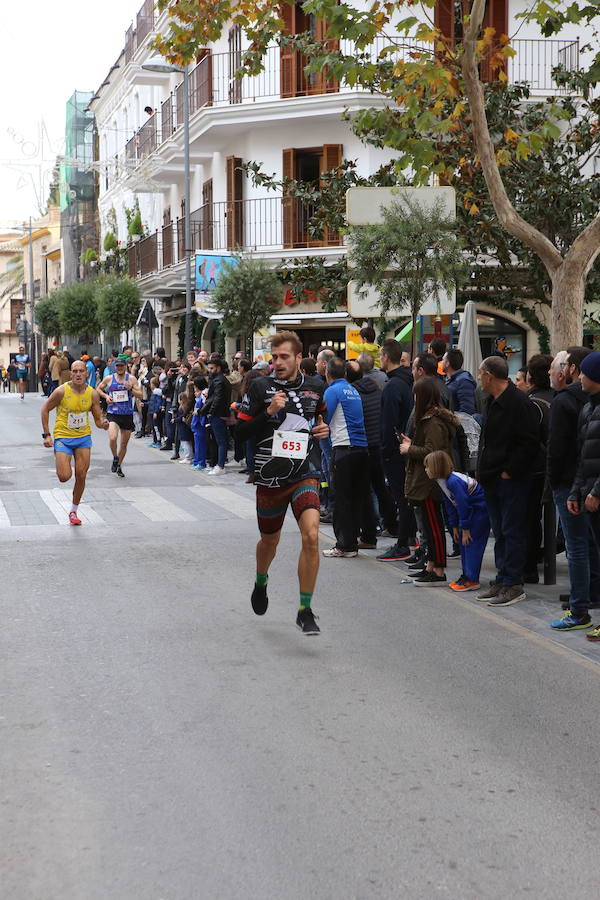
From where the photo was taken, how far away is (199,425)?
802 inches

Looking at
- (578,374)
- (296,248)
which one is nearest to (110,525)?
(578,374)

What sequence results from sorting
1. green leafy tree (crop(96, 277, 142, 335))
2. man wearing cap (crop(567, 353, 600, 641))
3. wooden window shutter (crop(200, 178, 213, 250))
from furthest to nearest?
1. green leafy tree (crop(96, 277, 142, 335))
2. wooden window shutter (crop(200, 178, 213, 250))
3. man wearing cap (crop(567, 353, 600, 641))

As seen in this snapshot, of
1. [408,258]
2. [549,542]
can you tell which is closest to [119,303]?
[408,258]

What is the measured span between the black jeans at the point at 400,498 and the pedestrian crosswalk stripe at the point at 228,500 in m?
3.10

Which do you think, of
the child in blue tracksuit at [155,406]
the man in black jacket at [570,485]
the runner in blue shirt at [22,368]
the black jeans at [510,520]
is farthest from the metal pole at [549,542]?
the runner in blue shirt at [22,368]

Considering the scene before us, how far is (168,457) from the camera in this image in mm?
23281

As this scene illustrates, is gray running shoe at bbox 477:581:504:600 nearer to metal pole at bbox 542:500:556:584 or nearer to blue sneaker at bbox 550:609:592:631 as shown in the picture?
metal pole at bbox 542:500:556:584

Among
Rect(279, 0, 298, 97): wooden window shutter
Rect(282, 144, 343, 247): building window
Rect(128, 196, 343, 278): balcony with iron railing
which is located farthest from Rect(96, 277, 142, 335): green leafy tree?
Rect(279, 0, 298, 97): wooden window shutter

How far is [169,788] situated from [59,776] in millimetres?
525

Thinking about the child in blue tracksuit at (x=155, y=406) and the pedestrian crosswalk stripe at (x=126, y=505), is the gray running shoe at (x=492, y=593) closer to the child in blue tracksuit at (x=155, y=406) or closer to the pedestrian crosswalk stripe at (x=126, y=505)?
the pedestrian crosswalk stripe at (x=126, y=505)

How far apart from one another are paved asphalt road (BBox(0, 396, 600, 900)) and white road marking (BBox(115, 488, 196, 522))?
3.83 meters

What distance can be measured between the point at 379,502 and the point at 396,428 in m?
1.38

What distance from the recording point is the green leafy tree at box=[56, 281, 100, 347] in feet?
164

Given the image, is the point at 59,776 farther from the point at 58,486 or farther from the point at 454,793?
the point at 58,486
